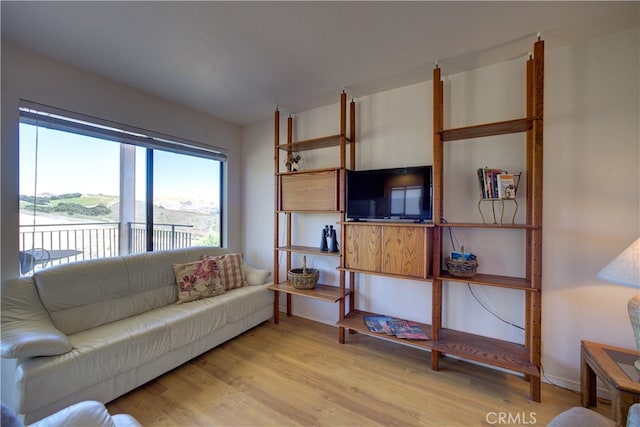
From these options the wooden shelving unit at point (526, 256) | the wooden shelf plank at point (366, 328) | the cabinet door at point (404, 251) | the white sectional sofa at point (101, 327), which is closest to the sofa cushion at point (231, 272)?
the white sectional sofa at point (101, 327)

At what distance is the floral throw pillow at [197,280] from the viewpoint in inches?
92.6

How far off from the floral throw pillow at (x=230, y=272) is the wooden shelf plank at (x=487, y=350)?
192cm

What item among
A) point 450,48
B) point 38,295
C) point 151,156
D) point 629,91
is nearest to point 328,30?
point 450,48

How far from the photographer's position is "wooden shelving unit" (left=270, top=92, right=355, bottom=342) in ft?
7.77

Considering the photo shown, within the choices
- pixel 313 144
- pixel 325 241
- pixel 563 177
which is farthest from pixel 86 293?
pixel 563 177

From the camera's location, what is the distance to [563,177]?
1.77 m

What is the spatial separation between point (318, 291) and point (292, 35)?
2.15 m

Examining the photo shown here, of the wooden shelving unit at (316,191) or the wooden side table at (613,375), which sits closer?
the wooden side table at (613,375)

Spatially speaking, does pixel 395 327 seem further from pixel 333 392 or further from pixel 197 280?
pixel 197 280

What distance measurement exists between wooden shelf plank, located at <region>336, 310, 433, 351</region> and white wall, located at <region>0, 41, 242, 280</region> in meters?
2.53

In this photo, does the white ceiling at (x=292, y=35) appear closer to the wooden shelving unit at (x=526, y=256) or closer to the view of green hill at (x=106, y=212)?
the wooden shelving unit at (x=526, y=256)

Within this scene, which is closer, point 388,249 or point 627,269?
point 627,269

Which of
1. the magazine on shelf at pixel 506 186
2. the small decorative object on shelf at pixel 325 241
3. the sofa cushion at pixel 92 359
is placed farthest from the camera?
the small decorative object on shelf at pixel 325 241

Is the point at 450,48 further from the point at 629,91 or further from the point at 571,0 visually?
the point at 629,91
